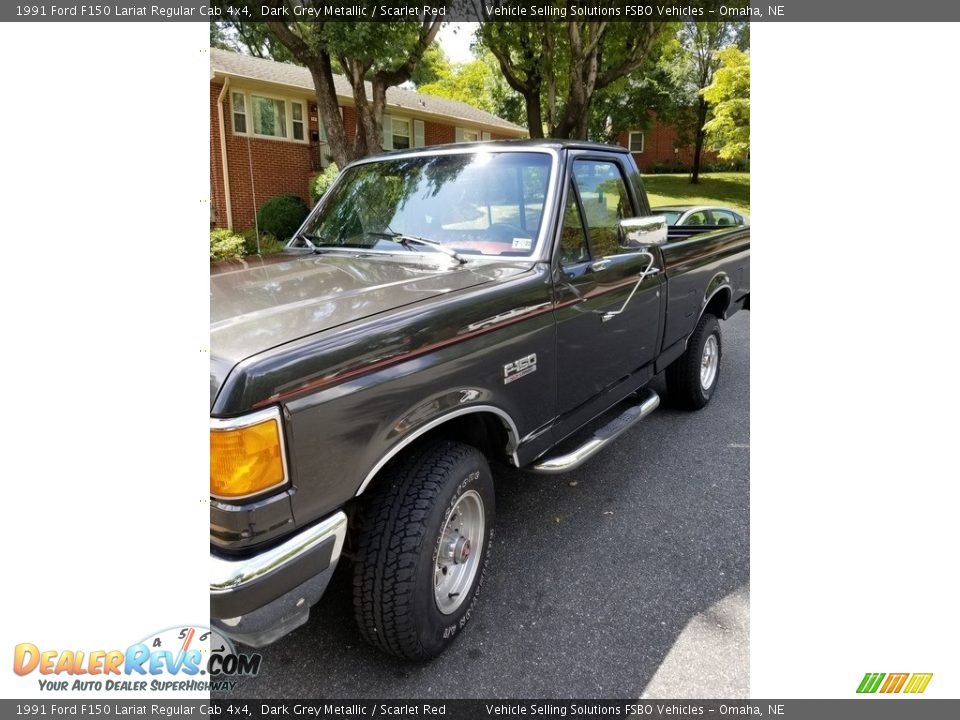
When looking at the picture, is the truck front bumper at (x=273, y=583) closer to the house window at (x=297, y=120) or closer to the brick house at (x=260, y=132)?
the brick house at (x=260, y=132)

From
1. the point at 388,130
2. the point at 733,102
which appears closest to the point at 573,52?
the point at 388,130

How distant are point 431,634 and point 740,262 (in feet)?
14.5

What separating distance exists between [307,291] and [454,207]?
1050 millimetres

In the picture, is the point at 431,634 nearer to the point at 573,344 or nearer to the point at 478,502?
the point at 478,502

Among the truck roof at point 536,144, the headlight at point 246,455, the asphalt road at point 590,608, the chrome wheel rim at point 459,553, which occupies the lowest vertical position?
the asphalt road at point 590,608

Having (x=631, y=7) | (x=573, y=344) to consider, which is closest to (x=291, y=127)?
(x=631, y=7)

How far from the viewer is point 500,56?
1345cm

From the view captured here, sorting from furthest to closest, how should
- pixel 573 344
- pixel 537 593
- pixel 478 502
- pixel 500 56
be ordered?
pixel 500 56 < pixel 573 344 < pixel 537 593 < pixel 478 502

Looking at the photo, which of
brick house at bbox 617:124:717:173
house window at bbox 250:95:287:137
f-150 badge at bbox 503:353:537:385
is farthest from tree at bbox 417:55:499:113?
f-150 badge at bbox 503:353:537:385

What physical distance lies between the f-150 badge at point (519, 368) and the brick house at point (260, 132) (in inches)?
558

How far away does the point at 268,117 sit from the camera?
17.2 m

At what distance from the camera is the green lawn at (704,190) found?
1017 inches

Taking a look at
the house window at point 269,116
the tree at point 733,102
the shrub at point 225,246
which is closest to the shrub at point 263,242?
the shrub at point 225,246
